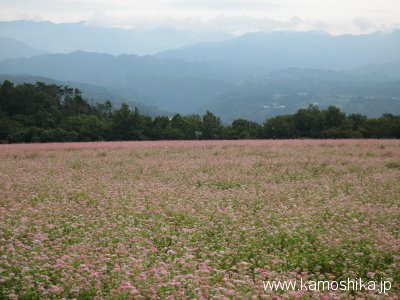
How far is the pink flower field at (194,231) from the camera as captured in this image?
19.7 feet

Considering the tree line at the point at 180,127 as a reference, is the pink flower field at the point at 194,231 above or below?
below

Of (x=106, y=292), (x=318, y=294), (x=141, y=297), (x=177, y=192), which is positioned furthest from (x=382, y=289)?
(x=177, y=192)

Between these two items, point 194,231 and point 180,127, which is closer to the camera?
point 194,231

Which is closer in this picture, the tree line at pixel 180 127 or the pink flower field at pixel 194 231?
the pink flower field at pixel 194 231

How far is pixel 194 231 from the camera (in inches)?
356

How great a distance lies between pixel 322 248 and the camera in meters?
7.94

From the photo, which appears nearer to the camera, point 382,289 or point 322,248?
point 382,289

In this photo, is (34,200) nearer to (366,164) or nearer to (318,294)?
(318,294)

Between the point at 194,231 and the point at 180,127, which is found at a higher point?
the point at 180,127

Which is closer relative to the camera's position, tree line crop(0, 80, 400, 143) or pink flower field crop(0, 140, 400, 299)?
pink flower field crop(0, 140, 400, 299)

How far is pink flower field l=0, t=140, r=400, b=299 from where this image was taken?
19.7 ft

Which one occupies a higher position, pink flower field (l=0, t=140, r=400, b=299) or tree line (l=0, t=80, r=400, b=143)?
tree line (l=0, t=80, r=400, b=143)

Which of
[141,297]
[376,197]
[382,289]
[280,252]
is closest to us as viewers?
[141,297]

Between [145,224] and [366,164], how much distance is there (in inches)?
519
